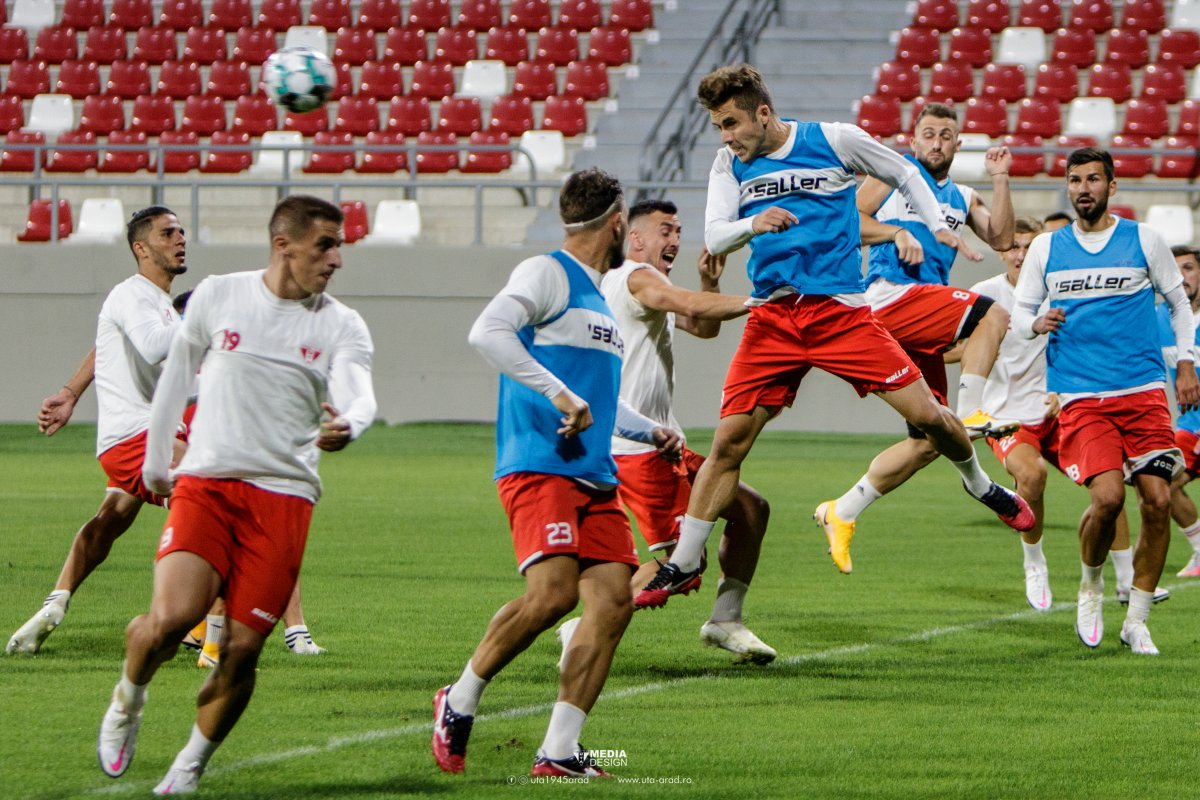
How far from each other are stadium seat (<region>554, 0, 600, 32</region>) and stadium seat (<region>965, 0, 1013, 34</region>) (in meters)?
5.50

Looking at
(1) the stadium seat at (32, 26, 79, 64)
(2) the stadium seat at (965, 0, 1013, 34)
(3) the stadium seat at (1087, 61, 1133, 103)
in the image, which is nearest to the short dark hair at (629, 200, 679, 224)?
(3) the stadium seat at (1087, 61, 1133, 103)

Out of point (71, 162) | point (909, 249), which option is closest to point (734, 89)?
point (909, 249)

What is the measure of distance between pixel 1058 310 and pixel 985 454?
11.8 m

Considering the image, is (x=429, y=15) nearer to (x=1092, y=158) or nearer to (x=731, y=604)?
(x=1092, y=158)

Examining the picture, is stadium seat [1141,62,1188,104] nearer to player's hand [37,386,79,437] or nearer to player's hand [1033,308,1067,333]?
player's hand [1033,308,1067,333]

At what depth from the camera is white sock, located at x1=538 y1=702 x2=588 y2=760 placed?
5.52 metres

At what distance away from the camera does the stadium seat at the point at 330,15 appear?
88.7ft

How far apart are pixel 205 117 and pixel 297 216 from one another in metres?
21.1

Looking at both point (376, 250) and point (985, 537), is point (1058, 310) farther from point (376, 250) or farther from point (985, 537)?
point (376, 250)

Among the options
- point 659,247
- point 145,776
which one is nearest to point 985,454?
point 659,247

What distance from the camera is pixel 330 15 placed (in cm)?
2706

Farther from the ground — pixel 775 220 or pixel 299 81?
pixel 775 220

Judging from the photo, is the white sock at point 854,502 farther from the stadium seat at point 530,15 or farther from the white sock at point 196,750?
the stadium seat at point 530,15

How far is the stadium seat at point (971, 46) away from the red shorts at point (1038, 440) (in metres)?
14.6
